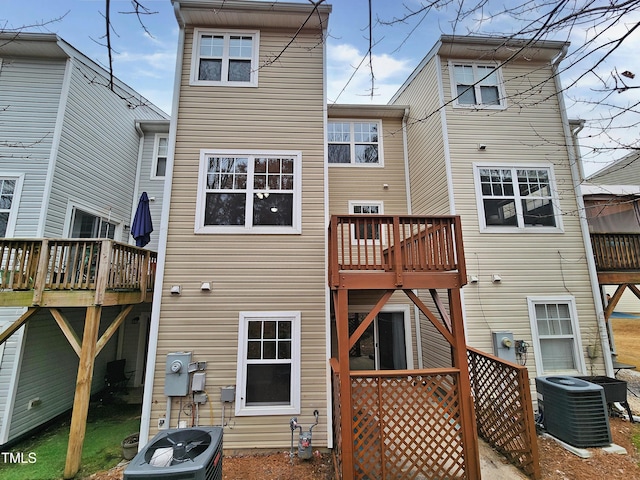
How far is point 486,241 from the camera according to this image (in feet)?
21.9

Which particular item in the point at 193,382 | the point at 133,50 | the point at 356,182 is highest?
the point at 356,182

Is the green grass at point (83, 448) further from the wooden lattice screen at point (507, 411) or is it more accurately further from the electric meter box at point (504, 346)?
the electric meter box at point (504, 346)

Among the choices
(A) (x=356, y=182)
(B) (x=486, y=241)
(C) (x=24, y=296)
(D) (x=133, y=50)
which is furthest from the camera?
(A) (x=356, y=182)

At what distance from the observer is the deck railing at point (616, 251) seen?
697 cm

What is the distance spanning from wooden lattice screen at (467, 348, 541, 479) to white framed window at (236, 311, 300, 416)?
330 cm

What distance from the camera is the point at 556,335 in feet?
21.1

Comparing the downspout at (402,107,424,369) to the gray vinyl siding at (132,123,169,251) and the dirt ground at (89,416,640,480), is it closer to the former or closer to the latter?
the dirt ground at (89,416,640,480)

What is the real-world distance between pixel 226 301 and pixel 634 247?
9.67m

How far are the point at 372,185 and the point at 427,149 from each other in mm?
1705

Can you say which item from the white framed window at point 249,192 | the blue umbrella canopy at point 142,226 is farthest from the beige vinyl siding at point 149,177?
the white framed window at point 249,192

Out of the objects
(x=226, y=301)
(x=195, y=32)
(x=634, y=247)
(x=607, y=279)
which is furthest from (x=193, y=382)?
(x=634, y=247)

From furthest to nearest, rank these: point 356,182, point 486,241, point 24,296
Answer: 1. point 356,182
2. point 486,241
3. point 24,296

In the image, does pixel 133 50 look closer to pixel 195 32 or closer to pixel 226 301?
pixel 226 301

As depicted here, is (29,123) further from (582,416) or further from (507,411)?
(582,416)
